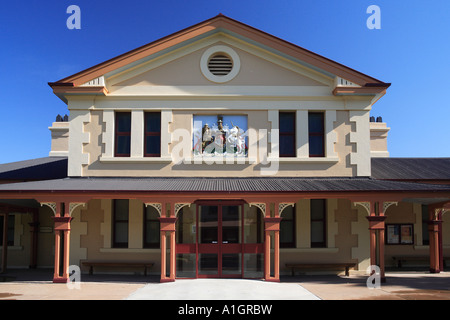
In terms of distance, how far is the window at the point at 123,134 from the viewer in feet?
45.3

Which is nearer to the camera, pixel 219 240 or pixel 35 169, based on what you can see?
pixel 219 240

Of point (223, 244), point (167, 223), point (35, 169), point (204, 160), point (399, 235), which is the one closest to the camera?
point (167, 223)

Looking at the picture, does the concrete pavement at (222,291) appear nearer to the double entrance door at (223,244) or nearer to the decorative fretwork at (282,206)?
the double entrance door at (223,244)

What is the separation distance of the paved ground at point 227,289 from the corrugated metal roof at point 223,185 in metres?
2.66

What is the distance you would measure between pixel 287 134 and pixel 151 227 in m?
5.67

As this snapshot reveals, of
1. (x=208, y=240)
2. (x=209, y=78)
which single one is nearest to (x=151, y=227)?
(x=208, y=240)

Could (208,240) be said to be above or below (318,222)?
below

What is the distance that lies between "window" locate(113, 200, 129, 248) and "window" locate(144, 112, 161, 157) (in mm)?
1916

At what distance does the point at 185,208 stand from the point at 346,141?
5950 mm

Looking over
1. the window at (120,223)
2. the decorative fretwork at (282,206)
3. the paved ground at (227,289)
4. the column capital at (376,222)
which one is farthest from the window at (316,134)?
the window at (120,223)

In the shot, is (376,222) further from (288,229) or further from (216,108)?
(216,108)

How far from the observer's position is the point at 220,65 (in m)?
14.0

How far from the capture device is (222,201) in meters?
12.7
